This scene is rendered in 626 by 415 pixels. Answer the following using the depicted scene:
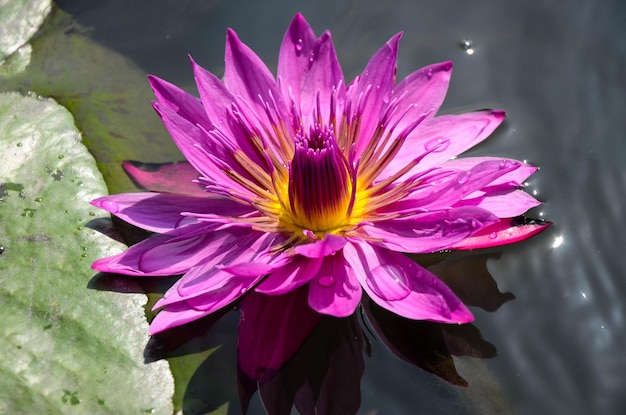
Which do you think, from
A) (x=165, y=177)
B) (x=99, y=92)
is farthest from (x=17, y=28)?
(x=165, y=177)

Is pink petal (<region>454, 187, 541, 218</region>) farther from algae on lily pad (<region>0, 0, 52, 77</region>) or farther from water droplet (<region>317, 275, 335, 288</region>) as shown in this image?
algae on lily pad (<region>0, 0, 52, 77</region>)

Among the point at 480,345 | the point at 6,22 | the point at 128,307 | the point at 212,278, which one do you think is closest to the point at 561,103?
the point at 480,345

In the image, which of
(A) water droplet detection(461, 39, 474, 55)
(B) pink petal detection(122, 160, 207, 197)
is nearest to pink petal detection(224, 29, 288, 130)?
(B) pink petal detection(122, 160, 207, 197)

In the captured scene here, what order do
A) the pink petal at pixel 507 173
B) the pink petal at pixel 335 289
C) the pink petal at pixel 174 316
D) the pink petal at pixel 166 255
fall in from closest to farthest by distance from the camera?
1. the pink petal at pixel 335 289
2. the pink petal at pixel 174 316
3. the pink petal at pixel 166 255
4. the pink petal at pixel 507 173

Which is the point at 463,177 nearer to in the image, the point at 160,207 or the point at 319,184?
the point at 319,184

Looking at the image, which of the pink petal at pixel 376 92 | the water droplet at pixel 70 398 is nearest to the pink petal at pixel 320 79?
the pink petal at pixel 376 92

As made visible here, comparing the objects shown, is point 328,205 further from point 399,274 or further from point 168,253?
point 168,253

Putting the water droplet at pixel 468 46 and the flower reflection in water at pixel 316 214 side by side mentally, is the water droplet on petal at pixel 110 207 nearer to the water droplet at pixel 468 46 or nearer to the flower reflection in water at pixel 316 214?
the flower reflection in water at pixel 316 214
